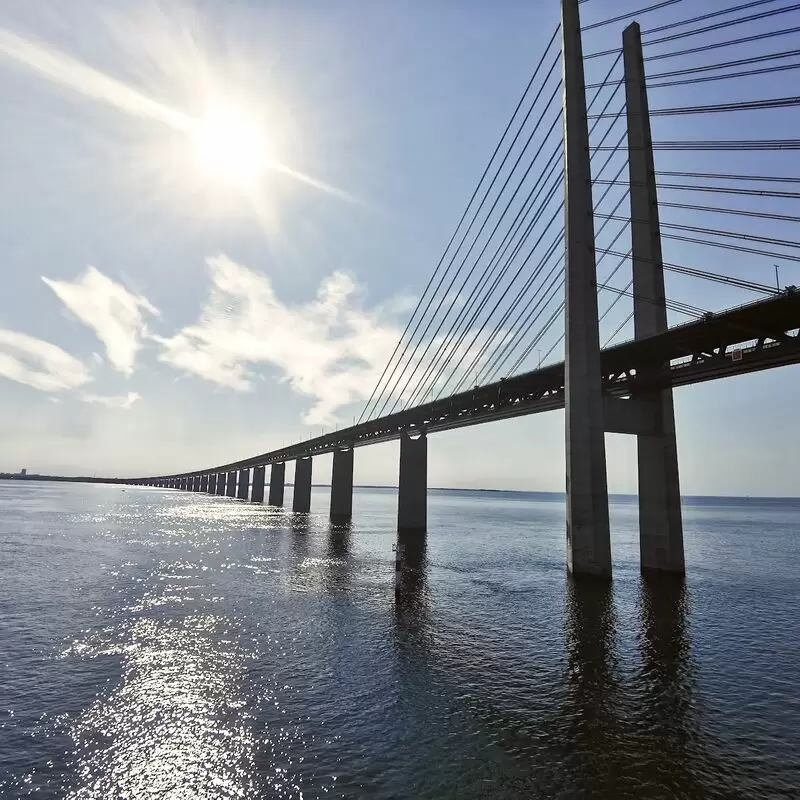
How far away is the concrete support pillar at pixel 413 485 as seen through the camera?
6481 cm

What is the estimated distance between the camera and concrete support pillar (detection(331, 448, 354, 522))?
86.6 metres

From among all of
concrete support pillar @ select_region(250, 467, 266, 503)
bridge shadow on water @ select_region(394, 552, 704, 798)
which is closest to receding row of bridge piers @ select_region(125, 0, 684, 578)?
bridge shadow on water @ select_region(394, 552, 704, 798)

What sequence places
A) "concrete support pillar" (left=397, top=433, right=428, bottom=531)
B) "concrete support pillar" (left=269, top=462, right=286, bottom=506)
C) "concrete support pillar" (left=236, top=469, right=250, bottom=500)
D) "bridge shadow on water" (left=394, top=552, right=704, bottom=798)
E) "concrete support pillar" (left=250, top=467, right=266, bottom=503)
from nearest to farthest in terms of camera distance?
1. "bridge shadow on water" (left=394, top=552, right=704, bottom=798)
2. "concrete support pillar" (left=397, top=433, right=428, bottom=531)
3. "concrete support pillar" (left=269, top=462, right=286, bottom=506)
4. "concrete support pillar" (left=250, top=467, right=266, bottom=503)
5. "concrete support pillar" (left=236, top=469, right=250, bottom=500)

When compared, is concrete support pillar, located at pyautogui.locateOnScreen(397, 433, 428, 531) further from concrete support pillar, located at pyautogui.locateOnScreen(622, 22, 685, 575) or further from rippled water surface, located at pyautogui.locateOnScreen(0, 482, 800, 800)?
concrete support pillar, located at pyautogui.locateOnScreen(622, 22, 685, 575)

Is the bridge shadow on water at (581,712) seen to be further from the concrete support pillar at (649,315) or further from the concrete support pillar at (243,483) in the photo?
the concrete support pillar at (243,483)

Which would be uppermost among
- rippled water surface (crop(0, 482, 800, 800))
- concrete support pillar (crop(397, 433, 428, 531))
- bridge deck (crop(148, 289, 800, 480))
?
bridge deck (crop(148, 289, 800, 480))

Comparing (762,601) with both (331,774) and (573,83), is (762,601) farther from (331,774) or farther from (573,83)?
(573,83)

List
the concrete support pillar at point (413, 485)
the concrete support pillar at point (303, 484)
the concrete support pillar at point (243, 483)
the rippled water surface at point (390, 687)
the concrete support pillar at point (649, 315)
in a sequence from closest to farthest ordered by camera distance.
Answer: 1. the rippled water surface at point (390, 687)
2. the concrete support pillar at point (649, 315)
3. the concrete support pillar at point (413, 485)
4. the concrete support pillar at point (303, 484)
5. the concrete support pillar at point (243, 483)

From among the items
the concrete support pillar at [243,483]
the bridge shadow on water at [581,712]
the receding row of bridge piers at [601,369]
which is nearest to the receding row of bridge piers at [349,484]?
the concrete support pillar at [243,483]

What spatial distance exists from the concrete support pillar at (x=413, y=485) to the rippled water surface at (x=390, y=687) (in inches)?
1218

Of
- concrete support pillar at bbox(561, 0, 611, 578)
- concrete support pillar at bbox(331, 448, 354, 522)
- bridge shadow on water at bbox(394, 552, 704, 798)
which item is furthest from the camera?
concrete support pillar at bbox(331, 448, 354, 522)

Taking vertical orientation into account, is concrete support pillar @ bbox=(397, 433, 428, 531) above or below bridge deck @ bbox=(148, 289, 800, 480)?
below

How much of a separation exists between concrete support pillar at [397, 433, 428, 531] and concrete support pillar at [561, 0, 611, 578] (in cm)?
3205

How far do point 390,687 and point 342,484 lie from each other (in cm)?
7324
